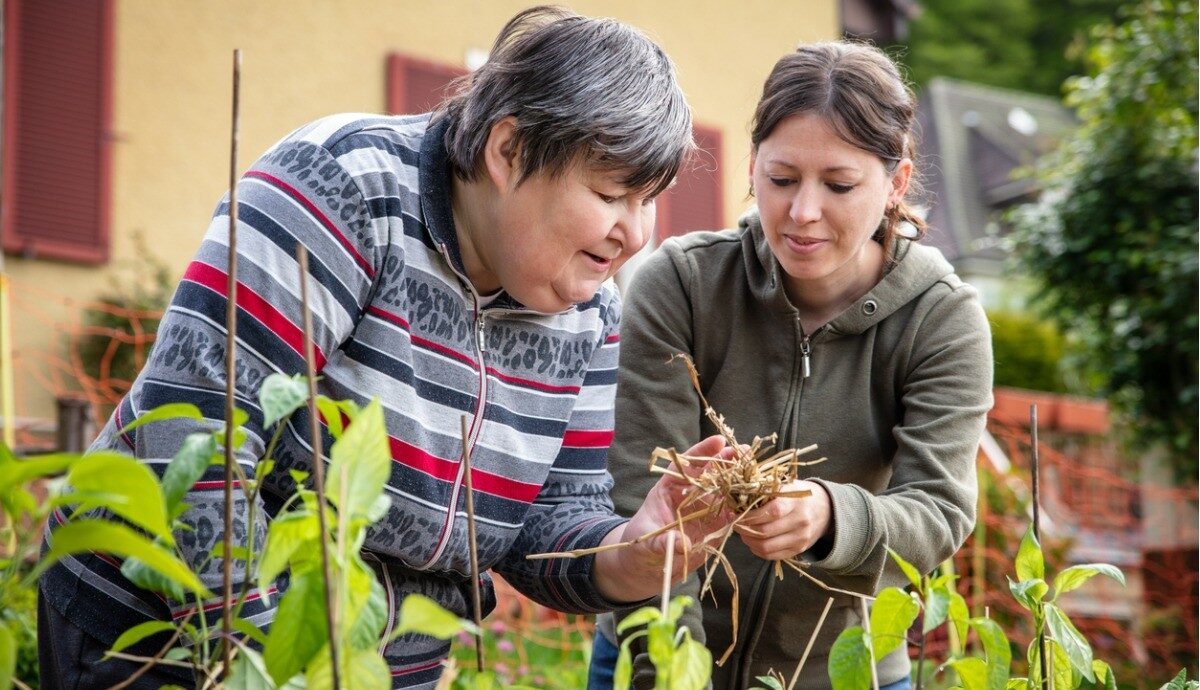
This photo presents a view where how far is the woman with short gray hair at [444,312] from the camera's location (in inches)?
51.7

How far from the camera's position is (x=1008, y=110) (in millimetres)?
23484

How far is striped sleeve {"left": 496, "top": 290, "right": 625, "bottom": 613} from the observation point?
161 cm

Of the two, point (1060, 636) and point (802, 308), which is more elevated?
point (802, 308)

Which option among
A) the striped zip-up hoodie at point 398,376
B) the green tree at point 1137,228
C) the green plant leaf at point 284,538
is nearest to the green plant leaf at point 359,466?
the green plant leaf at point 284,538

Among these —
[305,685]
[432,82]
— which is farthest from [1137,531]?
[305,685]

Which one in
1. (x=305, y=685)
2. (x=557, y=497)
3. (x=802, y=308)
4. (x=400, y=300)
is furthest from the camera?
(x=802, y=308)

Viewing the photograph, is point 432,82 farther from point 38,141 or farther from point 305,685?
point 305,685

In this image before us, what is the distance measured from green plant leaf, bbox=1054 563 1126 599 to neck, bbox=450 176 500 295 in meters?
0.75

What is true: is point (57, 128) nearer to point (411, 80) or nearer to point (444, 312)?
point (411, 80)

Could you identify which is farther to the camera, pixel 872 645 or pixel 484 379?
pixel 484 379

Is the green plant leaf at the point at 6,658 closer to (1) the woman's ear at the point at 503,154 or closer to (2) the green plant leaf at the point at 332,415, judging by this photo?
(2) the green plant leaf at the point at 332,415

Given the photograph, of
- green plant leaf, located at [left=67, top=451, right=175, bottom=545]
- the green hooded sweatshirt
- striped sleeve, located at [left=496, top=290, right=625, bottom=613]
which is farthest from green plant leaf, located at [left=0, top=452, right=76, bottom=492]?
the green hooded sweatshirt

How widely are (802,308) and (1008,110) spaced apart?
23.1 meters

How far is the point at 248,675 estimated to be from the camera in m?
0.82
